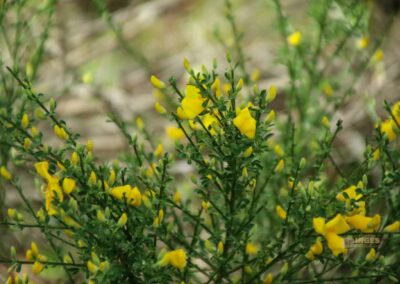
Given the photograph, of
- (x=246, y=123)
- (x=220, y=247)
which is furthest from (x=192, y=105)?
(x=220, y=247)

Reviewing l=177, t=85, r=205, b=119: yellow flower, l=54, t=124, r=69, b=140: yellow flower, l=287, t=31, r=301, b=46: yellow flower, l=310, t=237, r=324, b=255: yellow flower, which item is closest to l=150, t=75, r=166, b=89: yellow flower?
l=177, t=85, r=205, b=119: yellow flower

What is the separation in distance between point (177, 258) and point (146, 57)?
3.51 m

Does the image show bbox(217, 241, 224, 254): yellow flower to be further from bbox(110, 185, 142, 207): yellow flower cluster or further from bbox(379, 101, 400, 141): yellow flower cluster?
bbox(379, 101, 400, 141): yellow flower cluster

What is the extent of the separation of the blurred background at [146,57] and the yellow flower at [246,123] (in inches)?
59.6

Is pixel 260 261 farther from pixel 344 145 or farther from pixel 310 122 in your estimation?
pixel 344 145

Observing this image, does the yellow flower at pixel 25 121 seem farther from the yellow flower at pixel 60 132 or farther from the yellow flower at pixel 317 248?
the yellow flower at pixel 317 248

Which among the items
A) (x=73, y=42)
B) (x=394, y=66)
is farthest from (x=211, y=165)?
(x=73, y=42)

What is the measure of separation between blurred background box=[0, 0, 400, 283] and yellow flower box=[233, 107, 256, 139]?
151cm

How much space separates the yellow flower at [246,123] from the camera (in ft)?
4.17

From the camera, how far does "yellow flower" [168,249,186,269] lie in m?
1.35

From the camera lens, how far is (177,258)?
4.43 feet

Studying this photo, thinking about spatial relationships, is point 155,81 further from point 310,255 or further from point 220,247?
point 310,255

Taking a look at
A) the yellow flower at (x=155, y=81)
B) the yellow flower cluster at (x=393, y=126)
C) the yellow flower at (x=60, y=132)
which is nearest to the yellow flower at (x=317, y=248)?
the yellow flower cluster at (x=393, y=126)

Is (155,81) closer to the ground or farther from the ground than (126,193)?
farther from the ground
